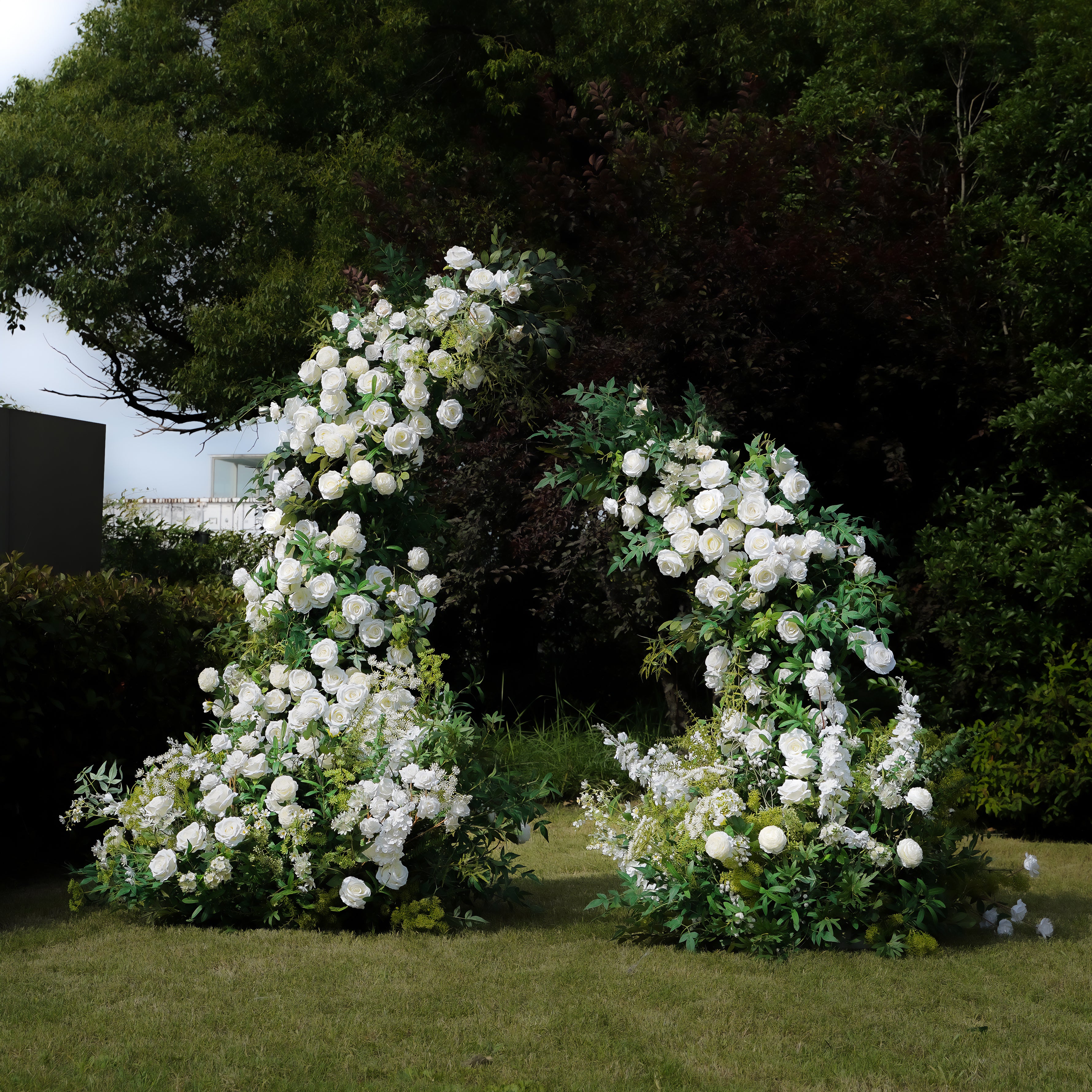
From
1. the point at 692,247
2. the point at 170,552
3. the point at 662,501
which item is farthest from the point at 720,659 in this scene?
the point at 170,552

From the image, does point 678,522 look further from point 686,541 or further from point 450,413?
point 450,413

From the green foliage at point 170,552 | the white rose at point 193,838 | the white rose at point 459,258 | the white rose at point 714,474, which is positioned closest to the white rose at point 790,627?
the white rose at point 714,474

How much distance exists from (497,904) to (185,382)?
9210mm

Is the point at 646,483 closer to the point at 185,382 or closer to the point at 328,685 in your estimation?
the point at 328,685

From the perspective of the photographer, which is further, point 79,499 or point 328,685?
point 79,499

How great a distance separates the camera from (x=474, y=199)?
902cm

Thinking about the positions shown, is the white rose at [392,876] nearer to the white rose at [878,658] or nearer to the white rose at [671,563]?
the white rose at [671,563]

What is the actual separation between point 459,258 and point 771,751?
246 cm

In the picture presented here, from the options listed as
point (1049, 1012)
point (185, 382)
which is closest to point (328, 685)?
point (1049, 1012)

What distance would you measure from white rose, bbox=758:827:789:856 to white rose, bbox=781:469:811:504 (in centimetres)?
126

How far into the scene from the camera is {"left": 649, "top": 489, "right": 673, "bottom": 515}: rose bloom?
4406 millimetres

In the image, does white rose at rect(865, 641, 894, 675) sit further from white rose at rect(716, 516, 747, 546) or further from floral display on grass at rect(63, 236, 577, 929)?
floral display on grass at rect(63, 236, 577, 929)

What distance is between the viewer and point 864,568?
423cm

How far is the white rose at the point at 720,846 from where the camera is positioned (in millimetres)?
3850
